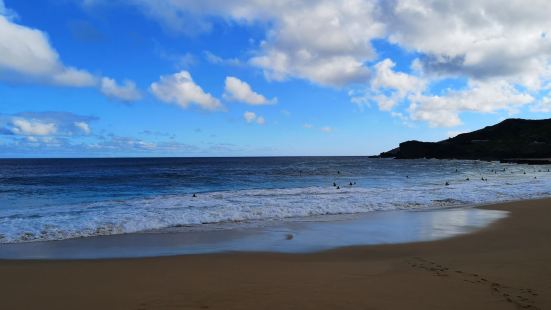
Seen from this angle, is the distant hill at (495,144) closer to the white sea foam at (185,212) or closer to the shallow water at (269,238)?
the white sea foam at (185,212)

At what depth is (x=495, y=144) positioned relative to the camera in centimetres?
13212

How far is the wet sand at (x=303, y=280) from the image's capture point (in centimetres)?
635

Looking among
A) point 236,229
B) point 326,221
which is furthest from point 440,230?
point 236,229

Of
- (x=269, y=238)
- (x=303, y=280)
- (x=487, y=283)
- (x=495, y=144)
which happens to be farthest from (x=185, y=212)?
(x=495, y=144)

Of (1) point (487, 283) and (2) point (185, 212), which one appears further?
(2) point (185, 212)

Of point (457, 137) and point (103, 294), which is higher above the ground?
point (457, 137)

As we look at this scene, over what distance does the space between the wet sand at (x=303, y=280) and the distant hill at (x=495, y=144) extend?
120 m

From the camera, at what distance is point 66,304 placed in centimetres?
642

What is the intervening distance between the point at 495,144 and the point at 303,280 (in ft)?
479

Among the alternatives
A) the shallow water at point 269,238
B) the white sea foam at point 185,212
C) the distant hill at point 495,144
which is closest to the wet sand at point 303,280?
the shallow water at point 269,238

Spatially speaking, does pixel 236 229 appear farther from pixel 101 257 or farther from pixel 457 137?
pixel 457 137

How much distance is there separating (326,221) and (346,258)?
6.14 m

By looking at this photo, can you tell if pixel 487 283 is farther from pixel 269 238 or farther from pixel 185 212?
pixel 185 212

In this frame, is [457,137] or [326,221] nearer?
[326,221]
